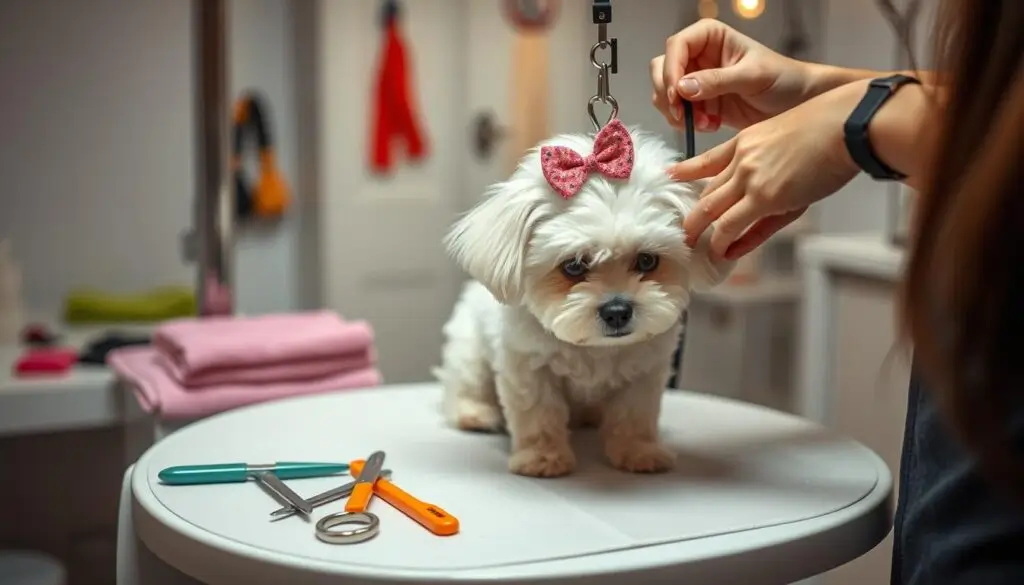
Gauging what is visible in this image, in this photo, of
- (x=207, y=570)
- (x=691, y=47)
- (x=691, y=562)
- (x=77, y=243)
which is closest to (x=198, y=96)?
(x=77, y=243)

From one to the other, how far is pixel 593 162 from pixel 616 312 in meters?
0.12

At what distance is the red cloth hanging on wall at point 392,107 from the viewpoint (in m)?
2.52

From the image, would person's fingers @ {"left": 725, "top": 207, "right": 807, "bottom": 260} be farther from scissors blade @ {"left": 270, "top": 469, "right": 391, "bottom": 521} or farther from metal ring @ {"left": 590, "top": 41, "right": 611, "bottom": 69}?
scissors blade @ {"left": 270, "top": 469, "right": 391, "bottom": 521}

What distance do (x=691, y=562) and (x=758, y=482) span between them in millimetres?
177

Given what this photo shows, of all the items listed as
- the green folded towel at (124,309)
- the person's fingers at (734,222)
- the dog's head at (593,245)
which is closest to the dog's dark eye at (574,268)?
the dog's head at (593,245)

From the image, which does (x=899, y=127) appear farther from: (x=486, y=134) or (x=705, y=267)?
(x=486, y=134)

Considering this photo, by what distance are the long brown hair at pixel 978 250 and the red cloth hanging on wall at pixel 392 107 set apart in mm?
2061

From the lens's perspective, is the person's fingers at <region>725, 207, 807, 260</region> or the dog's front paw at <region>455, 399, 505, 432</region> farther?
the dog's front paw at <region>455, 399, 505, 432</region>

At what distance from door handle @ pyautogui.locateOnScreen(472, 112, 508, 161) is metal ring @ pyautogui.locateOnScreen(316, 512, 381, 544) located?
1.95 meters

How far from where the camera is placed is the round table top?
674 millimetres

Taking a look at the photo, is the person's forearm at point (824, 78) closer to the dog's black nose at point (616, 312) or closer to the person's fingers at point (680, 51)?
the person's fingers at point (680, 51)

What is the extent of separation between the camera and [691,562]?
26.9 inches

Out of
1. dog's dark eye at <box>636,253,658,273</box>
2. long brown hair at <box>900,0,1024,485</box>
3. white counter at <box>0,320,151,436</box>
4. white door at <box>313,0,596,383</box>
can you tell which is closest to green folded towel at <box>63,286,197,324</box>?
white counter at <box>0,320,151,436</box>

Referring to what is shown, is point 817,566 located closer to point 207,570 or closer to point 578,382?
point 578,382
